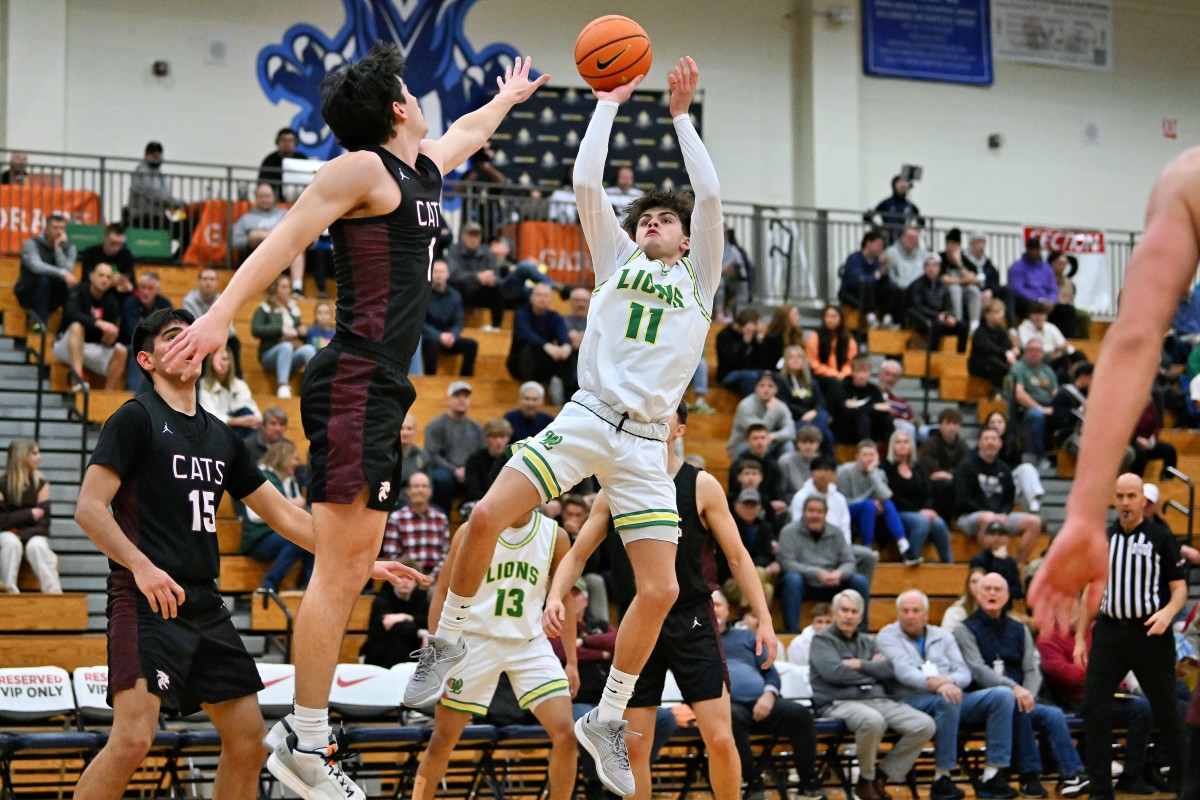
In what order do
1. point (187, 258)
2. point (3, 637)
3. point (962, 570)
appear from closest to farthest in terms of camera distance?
point (3, 637), point (962, 570), point (187, 258)

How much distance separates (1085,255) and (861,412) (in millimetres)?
7588

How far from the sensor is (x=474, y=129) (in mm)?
5566

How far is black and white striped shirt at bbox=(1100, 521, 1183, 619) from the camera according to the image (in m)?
9.38

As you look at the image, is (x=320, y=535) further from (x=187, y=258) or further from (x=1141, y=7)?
(x=1141, y=7)

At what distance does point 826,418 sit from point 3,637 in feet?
26.8

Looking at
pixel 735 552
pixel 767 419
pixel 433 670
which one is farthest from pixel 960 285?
pixel 433 670

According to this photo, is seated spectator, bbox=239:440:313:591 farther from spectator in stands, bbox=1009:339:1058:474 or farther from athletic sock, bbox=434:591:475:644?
spectator in stands, bbox=1009:339:1058:474

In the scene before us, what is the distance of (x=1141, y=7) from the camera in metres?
24.6

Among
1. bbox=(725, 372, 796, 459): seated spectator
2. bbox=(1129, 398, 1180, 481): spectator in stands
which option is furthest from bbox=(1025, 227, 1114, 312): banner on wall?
bbox=(725, 372, 796, 459): seated spectator

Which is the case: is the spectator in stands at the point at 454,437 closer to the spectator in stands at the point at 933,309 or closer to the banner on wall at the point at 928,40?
the spectator in stands at the point at 933,309

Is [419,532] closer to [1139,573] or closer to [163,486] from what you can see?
[1139,573]

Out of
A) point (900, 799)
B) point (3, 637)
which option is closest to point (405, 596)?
point (3, 637)

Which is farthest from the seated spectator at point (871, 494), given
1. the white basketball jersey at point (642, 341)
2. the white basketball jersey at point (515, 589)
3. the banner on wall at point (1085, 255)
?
the banner on wall at point (1085, 255)

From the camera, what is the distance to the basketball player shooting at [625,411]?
5.65 meters
